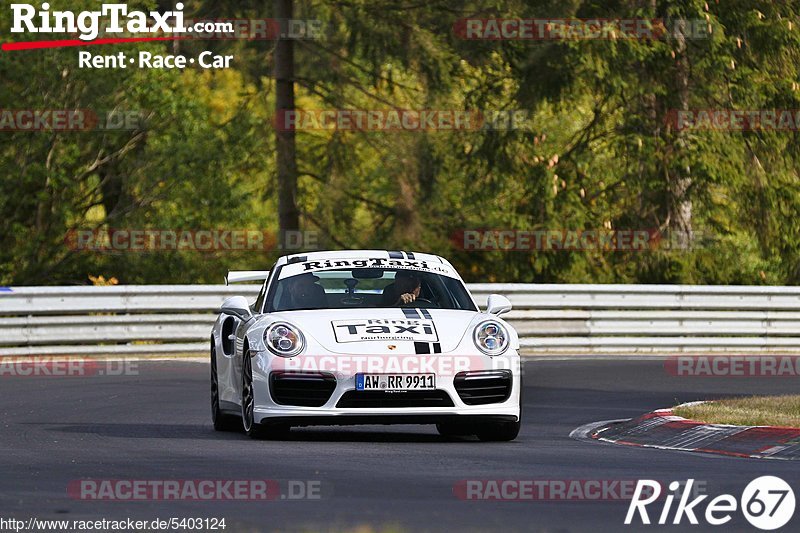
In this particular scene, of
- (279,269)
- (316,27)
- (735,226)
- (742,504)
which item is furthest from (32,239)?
(742,504)

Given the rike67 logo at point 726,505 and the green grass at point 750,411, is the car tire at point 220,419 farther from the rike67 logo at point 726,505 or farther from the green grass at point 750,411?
the rike67 logo at point 726,505

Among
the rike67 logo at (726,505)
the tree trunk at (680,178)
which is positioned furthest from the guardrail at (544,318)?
the rike67 logo at (726,505)

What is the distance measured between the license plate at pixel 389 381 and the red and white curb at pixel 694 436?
1690mm

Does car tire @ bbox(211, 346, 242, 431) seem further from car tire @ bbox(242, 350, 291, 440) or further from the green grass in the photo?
the green grass

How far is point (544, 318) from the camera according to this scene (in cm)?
2425

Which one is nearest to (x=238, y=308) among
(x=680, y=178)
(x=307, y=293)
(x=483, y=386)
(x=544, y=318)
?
(x=307, y=293)

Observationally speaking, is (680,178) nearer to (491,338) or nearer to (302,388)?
(491,338)

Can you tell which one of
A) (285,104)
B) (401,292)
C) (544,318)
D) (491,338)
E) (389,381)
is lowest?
(544,318)

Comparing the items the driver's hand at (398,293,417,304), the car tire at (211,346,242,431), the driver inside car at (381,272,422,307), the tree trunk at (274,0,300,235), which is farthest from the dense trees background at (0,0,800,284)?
the driver's hand at (398,293,417,304)

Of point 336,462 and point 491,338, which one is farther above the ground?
point 491,338

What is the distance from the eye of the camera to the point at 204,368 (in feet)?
69.0

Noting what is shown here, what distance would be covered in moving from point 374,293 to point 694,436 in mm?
2600

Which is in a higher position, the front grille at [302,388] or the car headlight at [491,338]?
the car headlight at [491,338]

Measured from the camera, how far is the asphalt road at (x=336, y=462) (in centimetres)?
808
